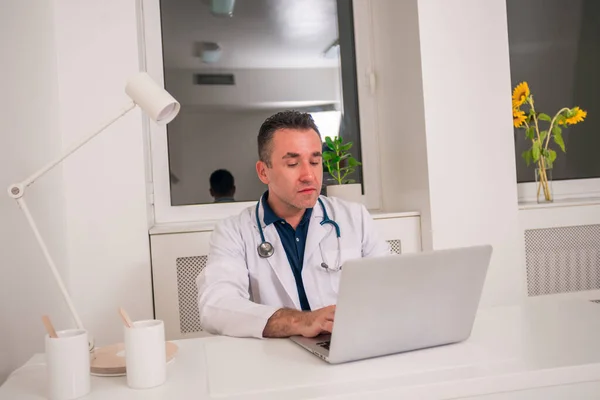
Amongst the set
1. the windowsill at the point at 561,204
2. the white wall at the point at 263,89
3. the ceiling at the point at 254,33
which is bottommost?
the windowsill at the point at 561,204

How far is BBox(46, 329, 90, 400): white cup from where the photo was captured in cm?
104

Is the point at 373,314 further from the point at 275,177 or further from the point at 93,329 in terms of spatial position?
the point at 93,329

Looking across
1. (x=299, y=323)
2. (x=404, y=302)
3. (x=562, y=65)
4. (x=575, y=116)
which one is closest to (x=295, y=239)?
(x=299, y=323)

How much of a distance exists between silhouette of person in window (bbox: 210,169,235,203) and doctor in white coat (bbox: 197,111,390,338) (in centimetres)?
80

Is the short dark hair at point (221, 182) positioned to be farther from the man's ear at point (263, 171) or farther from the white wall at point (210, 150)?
the man's ear at point (263, 171)

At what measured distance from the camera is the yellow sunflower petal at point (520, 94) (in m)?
2.79

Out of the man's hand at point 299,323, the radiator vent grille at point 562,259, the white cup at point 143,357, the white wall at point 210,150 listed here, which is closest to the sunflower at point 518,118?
Answer: the radiator vent grille at point 562,259

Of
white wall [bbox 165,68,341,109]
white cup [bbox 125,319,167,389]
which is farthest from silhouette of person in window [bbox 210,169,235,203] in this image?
white cup [bbox 125,319,167,389]

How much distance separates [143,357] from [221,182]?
1.72 meters

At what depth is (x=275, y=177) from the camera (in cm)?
192

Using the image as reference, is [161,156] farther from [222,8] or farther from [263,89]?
[222,8]

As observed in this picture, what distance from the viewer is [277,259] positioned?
1.84 meters

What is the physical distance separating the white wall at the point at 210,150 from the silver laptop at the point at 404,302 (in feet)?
5.28

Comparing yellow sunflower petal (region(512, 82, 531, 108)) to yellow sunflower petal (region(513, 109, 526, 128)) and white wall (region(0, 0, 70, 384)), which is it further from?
white wall (region(0, 0, 70, 384))
